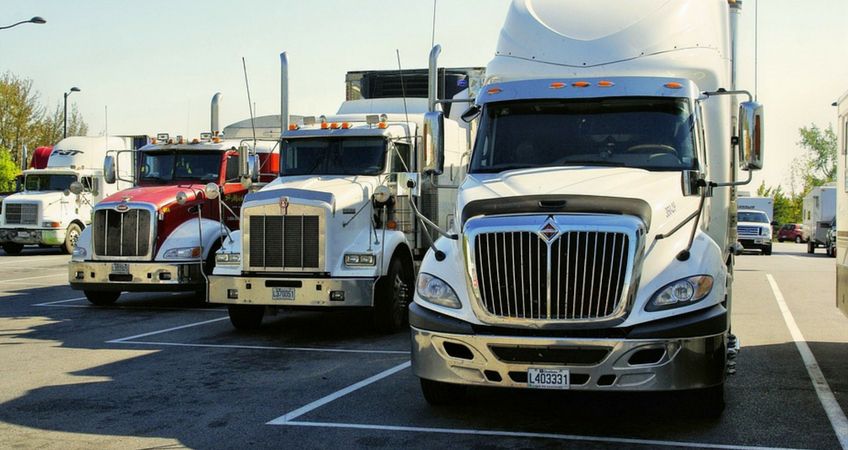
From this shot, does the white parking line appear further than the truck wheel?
No

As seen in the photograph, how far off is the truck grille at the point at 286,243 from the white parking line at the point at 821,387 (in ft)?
19.1

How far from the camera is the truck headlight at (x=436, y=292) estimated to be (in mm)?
7375

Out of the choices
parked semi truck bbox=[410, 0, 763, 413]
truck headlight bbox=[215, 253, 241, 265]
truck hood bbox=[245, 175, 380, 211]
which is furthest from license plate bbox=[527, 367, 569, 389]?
truck headlight bbox=[215, 253, 241, 265]

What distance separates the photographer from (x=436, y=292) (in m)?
7.50

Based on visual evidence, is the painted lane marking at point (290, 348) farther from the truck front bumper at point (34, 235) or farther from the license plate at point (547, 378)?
the truck front bumper at point (34, 235)

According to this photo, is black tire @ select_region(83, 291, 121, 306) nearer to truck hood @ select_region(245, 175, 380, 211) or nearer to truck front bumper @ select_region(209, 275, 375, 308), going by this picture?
truck hood @ select_region(245, 175, 380, 211)

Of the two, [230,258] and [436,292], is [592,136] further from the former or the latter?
[230,258]

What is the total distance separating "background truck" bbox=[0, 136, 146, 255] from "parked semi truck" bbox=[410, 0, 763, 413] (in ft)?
78.8

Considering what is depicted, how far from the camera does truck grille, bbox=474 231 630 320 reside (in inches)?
276

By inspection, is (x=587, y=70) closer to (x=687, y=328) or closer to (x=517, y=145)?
(x=517, y=145)

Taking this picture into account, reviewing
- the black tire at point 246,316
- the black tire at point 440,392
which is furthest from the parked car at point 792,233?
the black tire at point 440,392

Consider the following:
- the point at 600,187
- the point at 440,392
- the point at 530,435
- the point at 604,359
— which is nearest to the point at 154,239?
the point at 440,392

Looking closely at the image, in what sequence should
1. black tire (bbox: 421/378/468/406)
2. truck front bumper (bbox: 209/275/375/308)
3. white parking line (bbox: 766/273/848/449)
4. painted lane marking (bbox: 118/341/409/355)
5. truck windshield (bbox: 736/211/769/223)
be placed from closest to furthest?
white parking line (bbox: 766/273/848/449) → black tire (bbox: 421/378/468/406) → painted lane marking (bbox: 118/341/409/355) → truck front bumper (bbox: 209/275/375/308) → truck windshield (bbox: 736/211/769/223)

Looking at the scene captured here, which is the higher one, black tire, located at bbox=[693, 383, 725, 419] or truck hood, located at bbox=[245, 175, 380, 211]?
truck hood, located at bbox=[245, 175, 380, 211]
